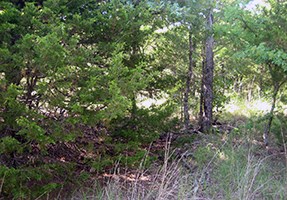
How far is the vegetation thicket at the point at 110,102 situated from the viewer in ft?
10.3

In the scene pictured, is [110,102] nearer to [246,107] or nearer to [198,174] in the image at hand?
[198,174]

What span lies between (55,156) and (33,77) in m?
1.16

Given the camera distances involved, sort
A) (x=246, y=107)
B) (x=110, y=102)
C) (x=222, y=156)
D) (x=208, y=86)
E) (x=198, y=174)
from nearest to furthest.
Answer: (x=110, y=102) < (x=198, y=174) < (x=222, y=156) < (x=208, y=86) < (x=246, y=107)

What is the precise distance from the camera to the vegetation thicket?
10.3 feet

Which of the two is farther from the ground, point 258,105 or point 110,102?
point 110,102

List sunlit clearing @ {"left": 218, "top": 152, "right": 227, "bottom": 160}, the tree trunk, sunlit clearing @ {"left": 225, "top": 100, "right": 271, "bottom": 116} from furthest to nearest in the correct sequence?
sunlit clearing @ {"left": 225, "top": 100, "right": 271, "bottom": 116} → the tree trunk → sunlit clearing @ {"left": 218, "top": 152, "right": 227, "bottom": 160}

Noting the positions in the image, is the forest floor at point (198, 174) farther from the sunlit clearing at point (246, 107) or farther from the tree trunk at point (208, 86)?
the sunlit clearing at point (246, 107)

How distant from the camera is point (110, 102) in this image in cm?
318

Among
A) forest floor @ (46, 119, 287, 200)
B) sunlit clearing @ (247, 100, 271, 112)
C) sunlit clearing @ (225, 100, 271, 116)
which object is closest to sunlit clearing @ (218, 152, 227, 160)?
forest floor @ (46, 119, 287, 200)

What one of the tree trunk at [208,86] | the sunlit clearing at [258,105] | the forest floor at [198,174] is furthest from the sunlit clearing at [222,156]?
the sunlit clearing at [258,105]

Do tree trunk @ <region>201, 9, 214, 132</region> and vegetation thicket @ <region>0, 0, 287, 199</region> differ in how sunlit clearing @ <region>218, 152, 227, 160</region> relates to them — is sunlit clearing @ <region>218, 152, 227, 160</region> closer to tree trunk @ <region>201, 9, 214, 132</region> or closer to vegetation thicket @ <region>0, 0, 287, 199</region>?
vegetation thicket @ <region>0, 0, 287, 199</region>

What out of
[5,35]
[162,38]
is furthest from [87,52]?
[162,38]

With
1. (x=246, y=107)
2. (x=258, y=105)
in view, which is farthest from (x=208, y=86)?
(x=258, y=105)

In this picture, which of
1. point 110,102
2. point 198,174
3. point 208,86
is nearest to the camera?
point 110,102
